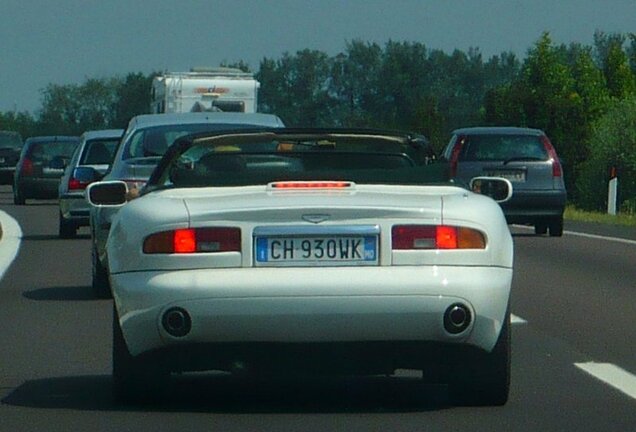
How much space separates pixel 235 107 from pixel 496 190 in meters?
34.9

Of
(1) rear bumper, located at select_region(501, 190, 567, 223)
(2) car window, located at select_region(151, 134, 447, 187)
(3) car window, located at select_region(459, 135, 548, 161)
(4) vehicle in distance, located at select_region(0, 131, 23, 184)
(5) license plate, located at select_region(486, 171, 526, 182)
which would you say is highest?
(2) car window, located at select_region(151, 134, 447, 187)

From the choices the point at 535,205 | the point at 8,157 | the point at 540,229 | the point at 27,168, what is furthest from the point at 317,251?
the point at 8,157

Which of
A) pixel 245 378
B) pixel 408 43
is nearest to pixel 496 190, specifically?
pixel 245 378

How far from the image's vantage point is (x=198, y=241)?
841 cm

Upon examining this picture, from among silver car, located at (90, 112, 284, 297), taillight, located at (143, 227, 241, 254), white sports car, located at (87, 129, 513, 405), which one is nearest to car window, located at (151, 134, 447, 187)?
white sports car, located at (87, 129, 513, 405)

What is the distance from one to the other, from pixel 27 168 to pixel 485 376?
32850 millimetres

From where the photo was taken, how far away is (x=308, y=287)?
8.23 meters

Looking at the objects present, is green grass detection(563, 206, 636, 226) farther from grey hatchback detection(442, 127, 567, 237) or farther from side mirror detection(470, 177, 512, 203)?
side mirror detection(470, 177, 512, 203)

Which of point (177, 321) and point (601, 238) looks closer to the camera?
point (177, 321)

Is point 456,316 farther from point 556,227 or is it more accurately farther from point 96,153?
point 556,227

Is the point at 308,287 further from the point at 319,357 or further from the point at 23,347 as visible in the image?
the point at 23,347

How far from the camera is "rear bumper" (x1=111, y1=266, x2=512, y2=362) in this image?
27.0 ft

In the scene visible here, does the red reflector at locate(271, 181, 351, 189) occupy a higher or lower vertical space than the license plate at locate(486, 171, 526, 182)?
higher

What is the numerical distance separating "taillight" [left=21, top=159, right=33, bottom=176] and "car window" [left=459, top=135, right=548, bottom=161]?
1491cm
